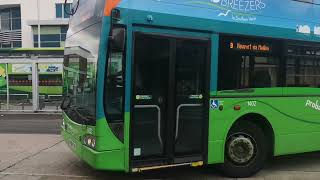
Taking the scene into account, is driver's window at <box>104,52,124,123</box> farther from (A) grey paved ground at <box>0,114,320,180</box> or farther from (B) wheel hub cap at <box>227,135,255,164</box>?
(B) wheel hub cap at <box>227,135,255,164</box>

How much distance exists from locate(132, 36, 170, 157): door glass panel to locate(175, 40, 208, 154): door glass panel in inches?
10.1

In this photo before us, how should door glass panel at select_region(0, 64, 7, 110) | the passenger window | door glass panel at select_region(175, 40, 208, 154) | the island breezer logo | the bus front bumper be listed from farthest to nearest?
door glass panel at select_region(0, 64, 7, 110) → the passenger window → the island breezer logo → door glass panel at select_region(175, 40, 208, 154) → the bus front bumper

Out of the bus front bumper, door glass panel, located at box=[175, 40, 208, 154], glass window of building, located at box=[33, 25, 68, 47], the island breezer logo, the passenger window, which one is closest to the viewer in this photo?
the bus front bumper

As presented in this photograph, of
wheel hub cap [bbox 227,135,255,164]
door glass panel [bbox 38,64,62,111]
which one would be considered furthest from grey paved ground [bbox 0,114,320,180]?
door glass panel [bbox 38,64,62,111]

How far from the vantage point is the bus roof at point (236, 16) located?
6618mm

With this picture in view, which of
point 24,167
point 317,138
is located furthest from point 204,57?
point 24,167

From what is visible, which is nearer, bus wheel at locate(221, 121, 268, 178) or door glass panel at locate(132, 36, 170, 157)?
door glass panel at locate(132, 36, 170, 157)

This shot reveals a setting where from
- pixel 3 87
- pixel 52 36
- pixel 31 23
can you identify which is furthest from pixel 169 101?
pixel 31 23

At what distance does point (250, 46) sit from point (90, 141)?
3104 millimetres

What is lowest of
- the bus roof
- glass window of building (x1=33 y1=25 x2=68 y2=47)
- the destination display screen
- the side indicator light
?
the side indicator light

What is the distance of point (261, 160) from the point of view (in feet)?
25.5

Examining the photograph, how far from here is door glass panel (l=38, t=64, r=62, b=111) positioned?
22.6m

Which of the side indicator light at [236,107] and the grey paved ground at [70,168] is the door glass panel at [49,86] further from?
the side indicator light at [236,107]

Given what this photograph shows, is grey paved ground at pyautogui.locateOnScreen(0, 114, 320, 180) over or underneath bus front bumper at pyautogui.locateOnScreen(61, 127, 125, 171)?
underneath
